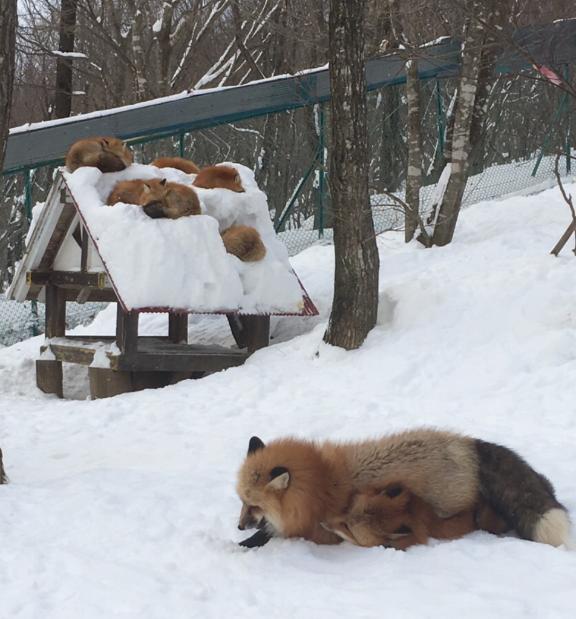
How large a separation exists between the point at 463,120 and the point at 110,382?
553 centimetres

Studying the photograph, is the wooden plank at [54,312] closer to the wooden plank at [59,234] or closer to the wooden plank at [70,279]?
the wooden plank at [70,279]

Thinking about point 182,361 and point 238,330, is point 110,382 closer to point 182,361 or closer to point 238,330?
point 182,361

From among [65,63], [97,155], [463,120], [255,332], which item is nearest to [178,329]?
[255,332]

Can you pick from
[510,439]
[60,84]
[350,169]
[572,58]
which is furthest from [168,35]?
[510,439]

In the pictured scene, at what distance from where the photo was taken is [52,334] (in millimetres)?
9695

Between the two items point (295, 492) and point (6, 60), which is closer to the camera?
point (295, 492)

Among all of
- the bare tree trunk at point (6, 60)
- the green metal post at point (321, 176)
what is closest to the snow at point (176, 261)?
the bare tree trunk at point (6, 60)

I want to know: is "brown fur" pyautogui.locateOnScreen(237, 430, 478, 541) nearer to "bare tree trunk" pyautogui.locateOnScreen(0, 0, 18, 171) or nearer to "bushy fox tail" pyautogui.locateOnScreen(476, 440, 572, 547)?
"bushy fox tail" pyautogui.locateOnScreen(476, 440, 572, 547)

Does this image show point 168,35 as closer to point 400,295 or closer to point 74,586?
point 400,295

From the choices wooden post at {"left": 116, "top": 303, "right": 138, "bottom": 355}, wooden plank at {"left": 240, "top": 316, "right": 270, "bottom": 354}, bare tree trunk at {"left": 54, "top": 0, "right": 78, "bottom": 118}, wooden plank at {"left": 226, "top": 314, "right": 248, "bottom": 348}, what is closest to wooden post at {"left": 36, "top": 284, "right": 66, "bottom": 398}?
wooden post at {"left": 116, "top": 303, "right": 138, "bottom": 355}

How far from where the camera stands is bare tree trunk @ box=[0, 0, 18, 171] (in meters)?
4.70

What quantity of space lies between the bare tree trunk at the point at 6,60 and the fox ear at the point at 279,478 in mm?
2773

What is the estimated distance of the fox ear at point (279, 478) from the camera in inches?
138

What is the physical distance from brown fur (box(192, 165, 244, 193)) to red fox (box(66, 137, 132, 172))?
0.96 meters
